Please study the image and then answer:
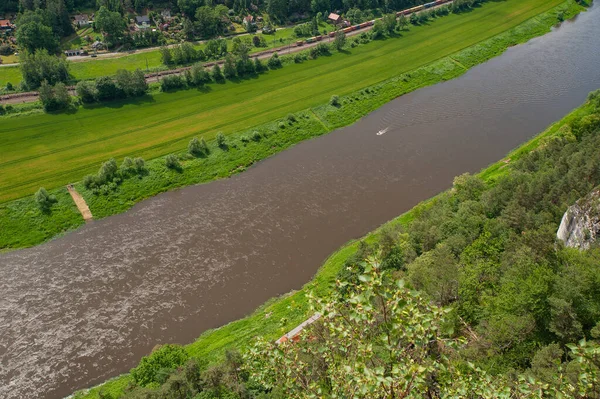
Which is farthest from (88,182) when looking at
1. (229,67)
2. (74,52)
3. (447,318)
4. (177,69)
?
(74,52)

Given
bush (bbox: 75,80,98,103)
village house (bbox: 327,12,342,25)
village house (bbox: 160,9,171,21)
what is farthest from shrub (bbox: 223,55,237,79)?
village house (bbox: 327,12,342,25)

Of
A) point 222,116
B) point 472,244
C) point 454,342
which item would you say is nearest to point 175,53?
point 222,116

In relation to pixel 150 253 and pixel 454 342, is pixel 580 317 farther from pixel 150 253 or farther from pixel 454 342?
pixel 150 253

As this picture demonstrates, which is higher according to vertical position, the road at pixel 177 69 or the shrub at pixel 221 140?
the road at pixel 177 69

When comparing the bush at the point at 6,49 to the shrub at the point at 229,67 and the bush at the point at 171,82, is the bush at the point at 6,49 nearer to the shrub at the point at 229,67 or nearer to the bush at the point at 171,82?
the bush at the point at 171,82

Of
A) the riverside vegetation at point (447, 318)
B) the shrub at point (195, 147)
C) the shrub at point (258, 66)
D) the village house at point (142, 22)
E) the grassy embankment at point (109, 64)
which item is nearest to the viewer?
the riverside vegetation at point (447, 318)

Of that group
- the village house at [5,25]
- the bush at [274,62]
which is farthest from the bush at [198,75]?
the village house at [5,25]

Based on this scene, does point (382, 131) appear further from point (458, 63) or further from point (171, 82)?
point (171, 82)
